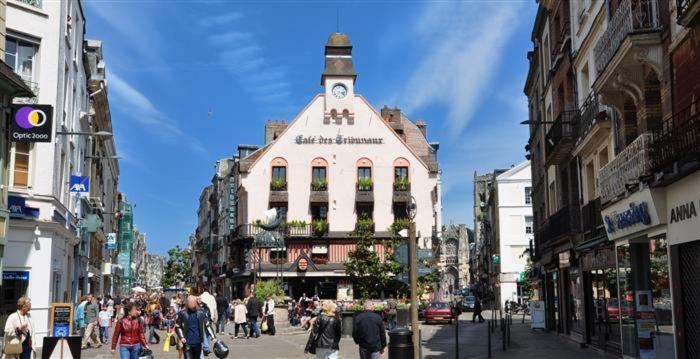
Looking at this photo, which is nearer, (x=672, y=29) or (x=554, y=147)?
(x=672, y=29)

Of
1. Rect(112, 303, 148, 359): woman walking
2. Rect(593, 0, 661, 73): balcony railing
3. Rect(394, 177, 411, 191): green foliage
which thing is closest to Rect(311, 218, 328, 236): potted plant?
Rect(394, 177, 411, 191): green foliage

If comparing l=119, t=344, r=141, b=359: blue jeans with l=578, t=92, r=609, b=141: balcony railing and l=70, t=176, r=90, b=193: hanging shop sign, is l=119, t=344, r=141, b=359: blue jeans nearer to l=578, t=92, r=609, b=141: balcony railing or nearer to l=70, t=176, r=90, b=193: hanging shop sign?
l=578, t=92, r=609, b=141: balcony railing

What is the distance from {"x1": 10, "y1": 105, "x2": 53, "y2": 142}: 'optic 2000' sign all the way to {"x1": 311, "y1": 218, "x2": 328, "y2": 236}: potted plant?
110 feet

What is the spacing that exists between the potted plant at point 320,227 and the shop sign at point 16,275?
29.7m

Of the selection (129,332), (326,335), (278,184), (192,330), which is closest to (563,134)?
(326,335)

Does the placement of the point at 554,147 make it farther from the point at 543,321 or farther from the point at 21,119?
the point at 21,119

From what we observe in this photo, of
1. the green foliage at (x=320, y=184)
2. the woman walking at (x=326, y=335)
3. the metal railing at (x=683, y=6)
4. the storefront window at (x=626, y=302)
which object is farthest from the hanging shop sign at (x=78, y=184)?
the green foliage at (x=320, y=184)

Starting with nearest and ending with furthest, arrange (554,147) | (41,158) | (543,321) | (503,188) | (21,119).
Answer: (21,119), (41,158), (554,147), (543,321), (503,188)

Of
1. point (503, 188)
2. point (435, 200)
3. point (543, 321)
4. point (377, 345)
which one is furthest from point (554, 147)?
point (503, 188)

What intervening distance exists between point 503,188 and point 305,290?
2014 cm

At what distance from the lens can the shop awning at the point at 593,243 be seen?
736 inches

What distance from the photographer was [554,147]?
2417cm

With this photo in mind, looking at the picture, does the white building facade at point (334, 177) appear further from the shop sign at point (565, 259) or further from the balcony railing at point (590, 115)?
the balcony railing at point (590, 115)

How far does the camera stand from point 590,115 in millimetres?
20516
